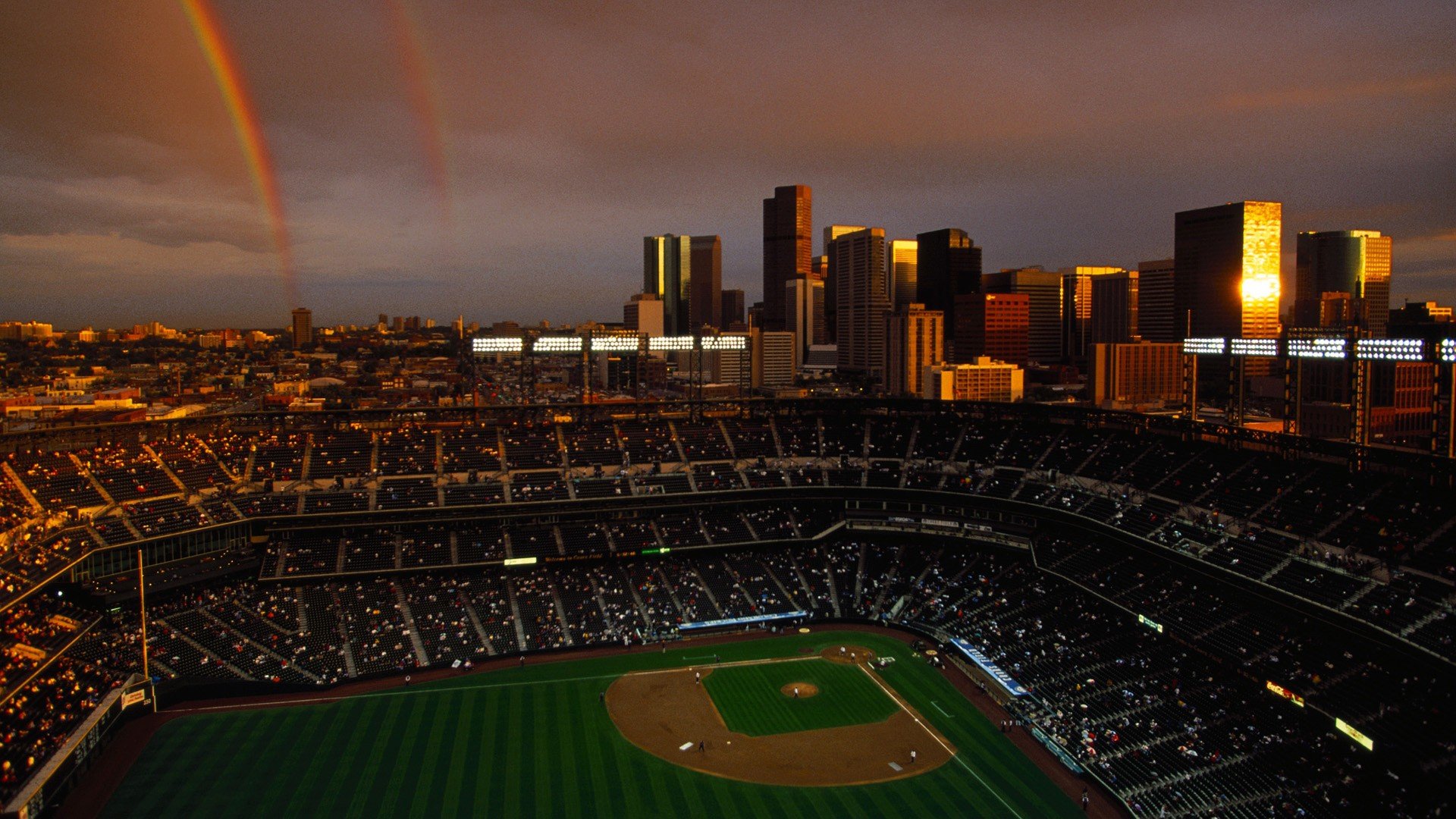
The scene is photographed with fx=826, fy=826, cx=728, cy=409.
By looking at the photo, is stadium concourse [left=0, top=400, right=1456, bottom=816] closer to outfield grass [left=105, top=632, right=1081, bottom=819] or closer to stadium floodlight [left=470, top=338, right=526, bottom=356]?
outfield grass [left=105, top=632, right=1081, bottom=819]

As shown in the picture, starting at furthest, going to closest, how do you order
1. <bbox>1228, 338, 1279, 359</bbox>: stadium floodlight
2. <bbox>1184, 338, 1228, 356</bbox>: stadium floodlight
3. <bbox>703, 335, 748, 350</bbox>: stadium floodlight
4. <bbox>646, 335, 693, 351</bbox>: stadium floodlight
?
<bbox>703, 335, 748, 350</bbox>: stadium floodlight, <bbox>646, 335, 693, 351</bbox>: stadium floodlight, <bbox>1184, 338, 1228, 356</bbox>: stadium floodlight, <bbox>1228, 338, 1279, 359</bbox>: stadium floodlight

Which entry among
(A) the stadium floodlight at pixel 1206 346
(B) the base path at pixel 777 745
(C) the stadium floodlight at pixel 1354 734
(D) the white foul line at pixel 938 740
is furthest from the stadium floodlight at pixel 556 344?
(C) the stadium floodlight at pixel 1354 734

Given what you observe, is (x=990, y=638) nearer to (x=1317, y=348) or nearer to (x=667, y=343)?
(x=1317, y=348)

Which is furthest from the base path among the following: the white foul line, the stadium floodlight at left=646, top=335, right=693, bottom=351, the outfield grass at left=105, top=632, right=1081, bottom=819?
the stadium floodlight at left=646, top=335, right=693, bottom=351

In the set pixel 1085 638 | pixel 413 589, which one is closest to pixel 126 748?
pixel 413 589

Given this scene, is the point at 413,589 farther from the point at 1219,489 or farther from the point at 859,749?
the point at 1219,489

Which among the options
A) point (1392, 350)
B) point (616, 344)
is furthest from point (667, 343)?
point (1392, 350)

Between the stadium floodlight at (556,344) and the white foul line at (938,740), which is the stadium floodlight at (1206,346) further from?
the stadium floodlight at (556,344)
